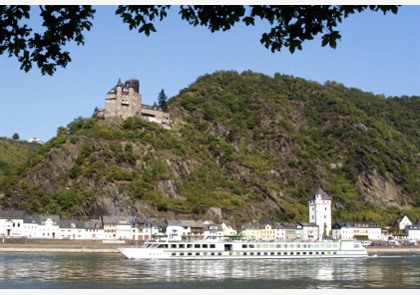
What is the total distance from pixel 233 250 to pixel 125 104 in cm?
5593

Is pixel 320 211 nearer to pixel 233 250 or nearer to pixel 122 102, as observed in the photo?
pixel 122 102

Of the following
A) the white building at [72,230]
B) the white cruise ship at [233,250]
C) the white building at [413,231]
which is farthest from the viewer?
the white building at [413,231]

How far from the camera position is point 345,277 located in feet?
106

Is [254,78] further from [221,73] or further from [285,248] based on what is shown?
[285,248]

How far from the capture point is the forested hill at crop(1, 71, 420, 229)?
83.8 meters

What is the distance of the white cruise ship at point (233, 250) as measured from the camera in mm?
49250

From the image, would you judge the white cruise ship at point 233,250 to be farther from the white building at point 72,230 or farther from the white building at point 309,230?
the white building at point 309,230

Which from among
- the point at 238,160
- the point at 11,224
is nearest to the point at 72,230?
the point at 11,224

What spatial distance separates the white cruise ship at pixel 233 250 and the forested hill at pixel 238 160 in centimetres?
3149

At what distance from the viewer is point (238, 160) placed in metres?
105

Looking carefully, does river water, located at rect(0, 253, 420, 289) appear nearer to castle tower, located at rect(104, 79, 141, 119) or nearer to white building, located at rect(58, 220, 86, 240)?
white building, located at rect(58, 220, 86, 240)

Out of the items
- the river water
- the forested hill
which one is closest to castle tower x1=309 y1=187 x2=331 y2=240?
the forested hill

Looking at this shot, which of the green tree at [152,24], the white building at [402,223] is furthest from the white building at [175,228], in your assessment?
the green tree at [152,24]

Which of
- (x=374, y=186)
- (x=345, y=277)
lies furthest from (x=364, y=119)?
(x=345, y=277)
